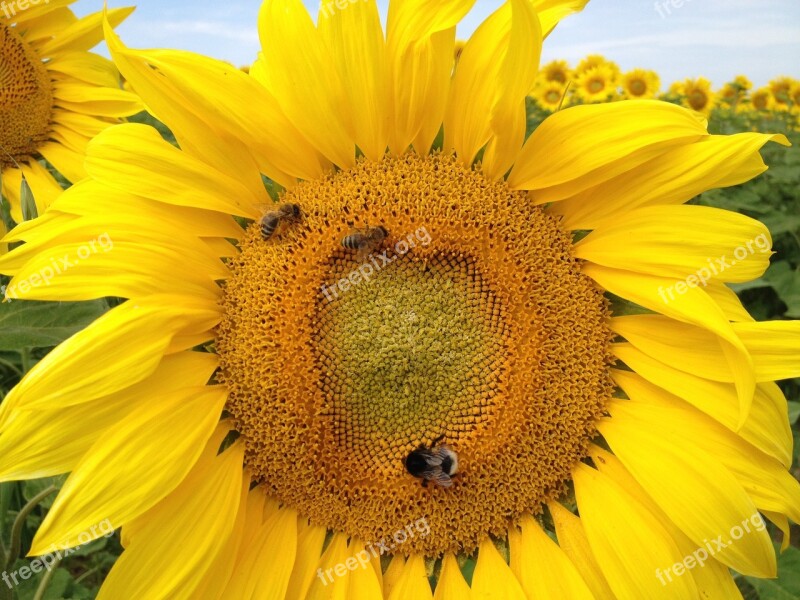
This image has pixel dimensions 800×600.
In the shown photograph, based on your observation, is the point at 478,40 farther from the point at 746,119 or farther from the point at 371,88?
the point at 746,119

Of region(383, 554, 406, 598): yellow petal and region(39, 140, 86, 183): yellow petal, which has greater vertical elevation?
region(39, 140, 86, 183): yellow petal

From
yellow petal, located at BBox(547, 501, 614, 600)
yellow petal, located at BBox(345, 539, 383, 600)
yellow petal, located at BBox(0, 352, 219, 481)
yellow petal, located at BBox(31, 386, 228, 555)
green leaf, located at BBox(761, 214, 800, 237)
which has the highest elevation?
yellow petal, located at BBox(0, 352, 219, 481)

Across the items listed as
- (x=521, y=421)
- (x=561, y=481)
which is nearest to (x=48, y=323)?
(x=521, y=421)

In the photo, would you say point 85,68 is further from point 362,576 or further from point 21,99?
point 362,576

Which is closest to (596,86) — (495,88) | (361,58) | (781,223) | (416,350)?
(781,223)

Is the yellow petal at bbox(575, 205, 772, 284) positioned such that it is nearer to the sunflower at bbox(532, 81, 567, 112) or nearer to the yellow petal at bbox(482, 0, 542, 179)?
the yellow petal at bbox(482, 0, 542, 179)

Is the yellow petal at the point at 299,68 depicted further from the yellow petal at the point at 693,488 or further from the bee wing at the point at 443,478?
the yellow petal at the point at 693,488

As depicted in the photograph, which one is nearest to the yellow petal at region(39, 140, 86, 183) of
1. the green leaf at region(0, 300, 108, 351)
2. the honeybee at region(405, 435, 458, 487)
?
the green leaf at region(0, 300, 108, 351)

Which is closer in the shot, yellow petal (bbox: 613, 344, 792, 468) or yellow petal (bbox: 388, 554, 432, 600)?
yellow petal (bbox: 613, 344, 792, 468)
